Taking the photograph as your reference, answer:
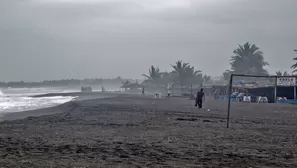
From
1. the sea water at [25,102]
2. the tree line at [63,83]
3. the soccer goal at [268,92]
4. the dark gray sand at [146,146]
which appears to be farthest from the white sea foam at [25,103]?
the tree line at [63,83]

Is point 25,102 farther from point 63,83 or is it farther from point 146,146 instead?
point 63,83

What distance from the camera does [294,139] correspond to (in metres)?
11.7

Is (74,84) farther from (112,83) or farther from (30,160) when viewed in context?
(30,160)

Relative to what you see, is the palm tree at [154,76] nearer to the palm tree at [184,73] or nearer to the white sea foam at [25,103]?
the palm tree at [184,73]

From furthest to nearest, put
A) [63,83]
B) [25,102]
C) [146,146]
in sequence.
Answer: [63,83] < [25,102] < [146,146]

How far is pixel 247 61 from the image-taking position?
7544cm

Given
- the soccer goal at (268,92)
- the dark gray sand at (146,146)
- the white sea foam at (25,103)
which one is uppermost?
the soccer goal at (268,92)

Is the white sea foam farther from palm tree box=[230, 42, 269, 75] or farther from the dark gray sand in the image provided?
palm tree box=[230, 42, 269, 75]

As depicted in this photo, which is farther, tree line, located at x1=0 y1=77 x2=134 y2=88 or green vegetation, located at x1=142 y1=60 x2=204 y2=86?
tree line, located at x1=0 y1=77 x2=134 y2=88

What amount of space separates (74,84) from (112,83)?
13.8 metres

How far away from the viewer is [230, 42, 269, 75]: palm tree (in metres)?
75.2

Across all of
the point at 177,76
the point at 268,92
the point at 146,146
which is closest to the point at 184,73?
the point at 177,76

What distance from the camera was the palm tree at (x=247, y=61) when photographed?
75.2 m

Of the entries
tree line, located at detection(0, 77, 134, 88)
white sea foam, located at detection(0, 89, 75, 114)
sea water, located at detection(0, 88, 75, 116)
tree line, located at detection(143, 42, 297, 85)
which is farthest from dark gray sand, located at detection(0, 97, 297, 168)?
tree line, located at detection(0, 77, 134, 88)
